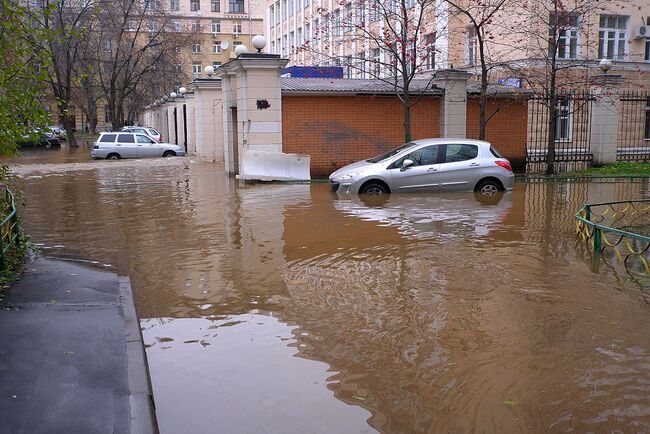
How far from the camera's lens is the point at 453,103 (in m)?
21.1

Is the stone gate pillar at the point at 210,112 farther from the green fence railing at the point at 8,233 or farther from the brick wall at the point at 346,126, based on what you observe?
the green fence railing at the point at 8,233

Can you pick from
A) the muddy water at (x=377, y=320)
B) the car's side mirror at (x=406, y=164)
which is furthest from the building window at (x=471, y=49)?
the muddy water at (x=377, y=320)

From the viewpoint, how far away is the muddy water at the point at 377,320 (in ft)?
14.7

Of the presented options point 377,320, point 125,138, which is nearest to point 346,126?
point 377,320

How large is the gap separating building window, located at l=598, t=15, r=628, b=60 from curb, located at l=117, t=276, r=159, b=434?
3017 centimetres

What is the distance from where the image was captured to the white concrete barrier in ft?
62.6

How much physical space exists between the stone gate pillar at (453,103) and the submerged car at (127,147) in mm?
17498

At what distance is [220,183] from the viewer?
1941cm

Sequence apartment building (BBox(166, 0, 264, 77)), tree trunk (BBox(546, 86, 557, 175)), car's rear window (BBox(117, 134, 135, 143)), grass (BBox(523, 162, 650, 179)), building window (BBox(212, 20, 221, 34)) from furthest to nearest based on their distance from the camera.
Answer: building window (BBox(212, 20, 221, 34))
apartment building (BBox(166, 0, 264, 77))
car's rear window (BBox(117, 134, 135, 143))
tree trunk (BBox(546, 86, 557, 175))
grass (BBox(523, 162, 650, 179))

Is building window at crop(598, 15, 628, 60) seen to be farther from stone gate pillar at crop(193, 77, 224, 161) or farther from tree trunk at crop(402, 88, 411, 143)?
stone gate pillar at crop(193, 77, 224, 161)

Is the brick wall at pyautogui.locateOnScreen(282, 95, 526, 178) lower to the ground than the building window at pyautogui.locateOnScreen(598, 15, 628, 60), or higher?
lower

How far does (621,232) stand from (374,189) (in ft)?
26.5

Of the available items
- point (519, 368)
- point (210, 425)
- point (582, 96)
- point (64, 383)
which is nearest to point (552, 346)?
point (519, 368)

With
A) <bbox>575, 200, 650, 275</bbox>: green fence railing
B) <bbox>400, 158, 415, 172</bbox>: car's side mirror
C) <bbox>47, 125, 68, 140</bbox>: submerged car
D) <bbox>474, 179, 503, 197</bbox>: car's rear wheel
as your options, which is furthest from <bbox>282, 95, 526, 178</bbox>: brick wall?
<bbox>47, 125, 68, 140</bbox>: submerged car
